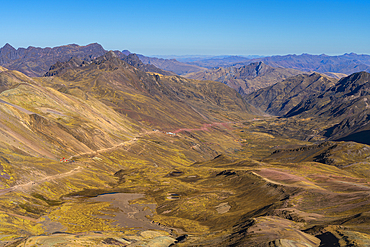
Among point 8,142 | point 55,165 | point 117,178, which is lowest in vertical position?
point 117,178

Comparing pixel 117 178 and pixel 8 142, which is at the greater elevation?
pixel 8 142

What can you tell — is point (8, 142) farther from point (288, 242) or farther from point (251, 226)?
point (288, 242)

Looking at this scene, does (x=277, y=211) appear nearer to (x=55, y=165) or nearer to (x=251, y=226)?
(x=251, y=226)

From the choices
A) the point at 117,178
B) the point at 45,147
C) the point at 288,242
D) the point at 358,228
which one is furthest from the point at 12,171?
the point at 358,228

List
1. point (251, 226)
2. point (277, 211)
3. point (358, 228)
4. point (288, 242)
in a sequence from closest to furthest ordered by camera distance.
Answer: point (288, 242), point (358, 228), point (251, 226), point (277, 211)

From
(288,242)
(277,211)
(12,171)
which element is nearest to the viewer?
(288,242)

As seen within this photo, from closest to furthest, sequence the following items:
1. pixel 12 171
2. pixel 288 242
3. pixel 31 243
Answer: pixel 288 242 < pixel 31 243 < pixel 12 171

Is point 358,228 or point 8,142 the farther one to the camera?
point 8,142

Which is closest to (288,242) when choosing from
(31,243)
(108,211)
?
(31,243)

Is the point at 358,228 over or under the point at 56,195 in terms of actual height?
over
